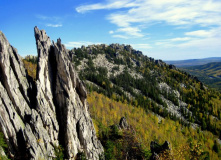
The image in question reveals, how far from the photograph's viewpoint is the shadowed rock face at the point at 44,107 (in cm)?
3159

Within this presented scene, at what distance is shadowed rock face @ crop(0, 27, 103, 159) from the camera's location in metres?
31.6

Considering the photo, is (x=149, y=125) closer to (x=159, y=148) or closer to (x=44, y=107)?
(x=159, y=148)

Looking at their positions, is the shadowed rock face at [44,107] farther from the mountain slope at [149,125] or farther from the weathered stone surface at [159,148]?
the mountain slope at [149,125]

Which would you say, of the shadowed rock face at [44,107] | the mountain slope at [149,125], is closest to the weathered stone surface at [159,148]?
the shadowed rock face at [44,107]

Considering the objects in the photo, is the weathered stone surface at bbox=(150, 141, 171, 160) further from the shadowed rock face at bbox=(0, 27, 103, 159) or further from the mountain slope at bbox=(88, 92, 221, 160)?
the mountain slope at bbox=(88, 92, 221, 160)

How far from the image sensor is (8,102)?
31203 mm

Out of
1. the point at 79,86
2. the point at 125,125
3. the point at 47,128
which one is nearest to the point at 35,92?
the point at 47,128

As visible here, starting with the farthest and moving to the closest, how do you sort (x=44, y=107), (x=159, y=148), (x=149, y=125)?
(x=149, y=125) → (x=159, y=148) → (x=44, y=107)

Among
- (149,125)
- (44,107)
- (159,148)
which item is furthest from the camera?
(149,125)

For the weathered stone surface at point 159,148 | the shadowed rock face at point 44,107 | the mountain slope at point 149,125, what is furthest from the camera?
the mountain slope at point 149,125

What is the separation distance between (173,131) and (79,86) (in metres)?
117

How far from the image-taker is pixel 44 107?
3650 cm

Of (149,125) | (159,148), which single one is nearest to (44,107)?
(159,148)

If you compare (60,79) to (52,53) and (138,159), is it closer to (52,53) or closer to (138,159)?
(52,53)
